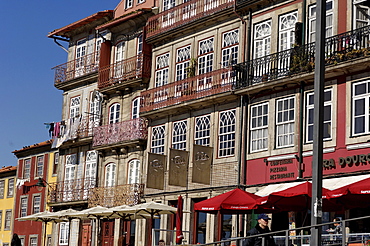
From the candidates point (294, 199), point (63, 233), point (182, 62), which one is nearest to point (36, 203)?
point (63, 233)

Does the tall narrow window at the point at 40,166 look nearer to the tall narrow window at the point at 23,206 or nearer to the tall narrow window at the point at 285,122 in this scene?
the tall narrow window at the point at 23,206

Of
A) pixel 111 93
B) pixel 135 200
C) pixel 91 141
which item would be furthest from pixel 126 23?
pixel 135 200

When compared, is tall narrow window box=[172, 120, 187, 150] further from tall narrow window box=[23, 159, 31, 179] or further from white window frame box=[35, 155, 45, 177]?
tall narrow window box=[23, 159, 31, 179]

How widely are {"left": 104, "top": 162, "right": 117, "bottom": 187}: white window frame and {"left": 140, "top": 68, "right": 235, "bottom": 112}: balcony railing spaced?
3.99 meters

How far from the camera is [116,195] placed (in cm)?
3334

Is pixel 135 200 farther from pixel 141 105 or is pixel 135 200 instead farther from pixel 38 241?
pixel 38 241

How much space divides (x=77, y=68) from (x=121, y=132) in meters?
6.74

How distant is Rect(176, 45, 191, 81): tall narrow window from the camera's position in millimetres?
31094

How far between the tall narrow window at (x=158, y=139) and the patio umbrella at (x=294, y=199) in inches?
397

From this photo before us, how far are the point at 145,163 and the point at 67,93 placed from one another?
372 inches

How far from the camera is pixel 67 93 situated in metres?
40.3

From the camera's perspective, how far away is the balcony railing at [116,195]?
32.4m

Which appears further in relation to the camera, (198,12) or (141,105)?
(141,105)

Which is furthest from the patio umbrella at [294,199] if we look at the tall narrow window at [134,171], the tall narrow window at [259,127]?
the tall narrow window at [134,171]
